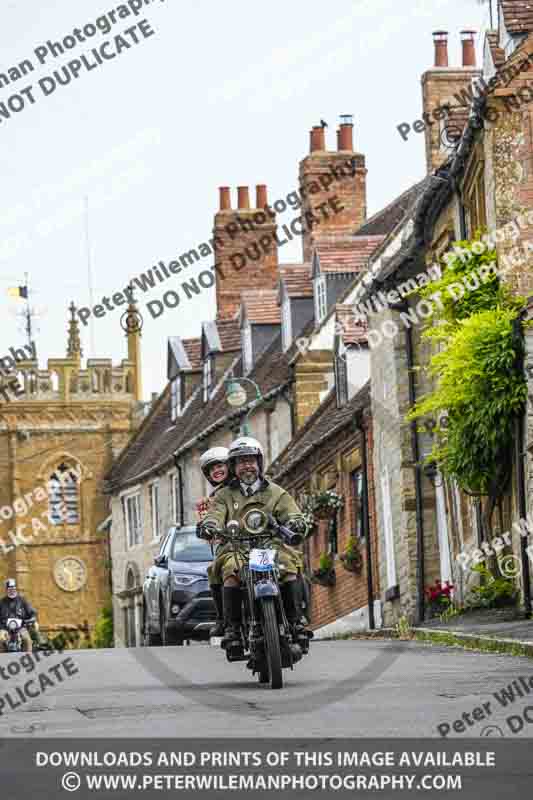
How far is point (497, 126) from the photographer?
2448 centimetres

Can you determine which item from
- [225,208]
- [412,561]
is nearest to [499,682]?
[412,561]

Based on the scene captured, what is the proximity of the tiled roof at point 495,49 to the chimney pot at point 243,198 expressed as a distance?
29520 mm

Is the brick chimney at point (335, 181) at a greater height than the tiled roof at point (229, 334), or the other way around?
the brick chimney at point (335, 181)

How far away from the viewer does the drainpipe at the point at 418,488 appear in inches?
1161

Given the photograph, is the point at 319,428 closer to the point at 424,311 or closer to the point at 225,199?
the point at 424,311

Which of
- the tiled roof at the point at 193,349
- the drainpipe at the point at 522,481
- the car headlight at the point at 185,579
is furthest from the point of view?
the tiled roof at the point at 193,349

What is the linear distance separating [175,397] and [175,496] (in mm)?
4716

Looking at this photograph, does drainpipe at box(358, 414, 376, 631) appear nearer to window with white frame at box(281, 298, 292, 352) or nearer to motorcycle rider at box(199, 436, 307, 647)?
window with white frame at box(281, 298, 292, 352)

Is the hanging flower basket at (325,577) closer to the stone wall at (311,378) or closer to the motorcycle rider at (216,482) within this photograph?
the stone wall at (311,378)

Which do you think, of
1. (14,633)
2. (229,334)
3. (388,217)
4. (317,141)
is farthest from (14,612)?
(229,334)

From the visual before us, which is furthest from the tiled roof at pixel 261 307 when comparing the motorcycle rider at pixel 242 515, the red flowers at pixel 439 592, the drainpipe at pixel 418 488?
the motorcycle rider at pixel 242 515

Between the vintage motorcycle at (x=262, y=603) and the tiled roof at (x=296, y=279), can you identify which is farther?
the tiled roof at (x=296, y=279)
